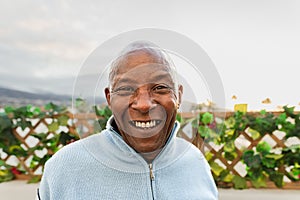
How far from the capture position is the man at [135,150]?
1.87 feet

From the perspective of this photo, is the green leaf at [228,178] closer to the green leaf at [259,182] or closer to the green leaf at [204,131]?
the green leaf at [259,182]

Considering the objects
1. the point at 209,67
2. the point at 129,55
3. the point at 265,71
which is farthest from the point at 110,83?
the point at 265,71

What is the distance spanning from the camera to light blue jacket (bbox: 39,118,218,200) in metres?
0.66

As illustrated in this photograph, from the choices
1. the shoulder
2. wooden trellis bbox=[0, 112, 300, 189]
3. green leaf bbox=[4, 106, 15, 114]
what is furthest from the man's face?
green leaf bbox=[4, 106, 15, 114]

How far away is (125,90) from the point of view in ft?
1.87

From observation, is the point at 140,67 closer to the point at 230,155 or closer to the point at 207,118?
the point at 207,118

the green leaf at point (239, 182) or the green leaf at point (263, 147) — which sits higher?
the green leaf at point (263, 147)

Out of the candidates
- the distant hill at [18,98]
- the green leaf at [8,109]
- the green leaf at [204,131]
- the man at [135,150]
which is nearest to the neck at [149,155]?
the man at [135,150]

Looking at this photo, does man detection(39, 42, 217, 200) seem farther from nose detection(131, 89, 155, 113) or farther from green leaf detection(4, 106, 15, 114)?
green leaf detection(4, 106, 15, 114)

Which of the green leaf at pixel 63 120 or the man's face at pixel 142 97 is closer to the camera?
the man's face at pixel 142 97

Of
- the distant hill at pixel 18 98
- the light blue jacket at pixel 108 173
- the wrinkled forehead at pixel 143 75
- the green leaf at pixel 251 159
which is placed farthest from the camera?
the distant hill at pixel 18 98

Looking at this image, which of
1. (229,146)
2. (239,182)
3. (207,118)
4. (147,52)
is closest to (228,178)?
(239,182)

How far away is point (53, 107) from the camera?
6.17 feet

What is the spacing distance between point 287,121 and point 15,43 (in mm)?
1542
